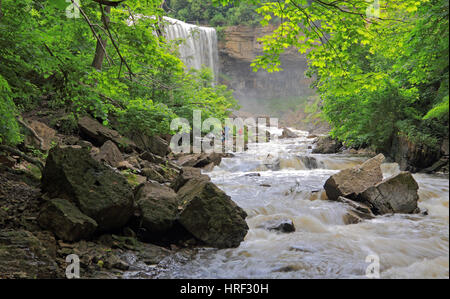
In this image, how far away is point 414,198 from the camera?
585cm

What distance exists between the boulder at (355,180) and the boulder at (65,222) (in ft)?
18.5

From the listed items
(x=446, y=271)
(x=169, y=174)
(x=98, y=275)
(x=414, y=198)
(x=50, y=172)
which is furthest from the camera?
(x=169, y=174)

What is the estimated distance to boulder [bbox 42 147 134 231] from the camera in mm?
4430

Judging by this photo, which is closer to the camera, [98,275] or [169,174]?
[98,275]

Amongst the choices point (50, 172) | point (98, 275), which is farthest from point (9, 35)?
point (98, 275)

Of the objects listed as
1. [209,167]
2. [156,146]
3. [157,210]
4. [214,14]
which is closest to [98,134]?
[156,146]

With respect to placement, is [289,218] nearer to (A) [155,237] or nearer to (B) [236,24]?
(A) [155,237]

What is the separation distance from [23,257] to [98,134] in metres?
6.74

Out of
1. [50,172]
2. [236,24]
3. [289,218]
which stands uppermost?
[236,24]

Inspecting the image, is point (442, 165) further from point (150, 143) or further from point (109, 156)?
point (150, 143)

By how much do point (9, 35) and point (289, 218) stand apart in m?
5.65

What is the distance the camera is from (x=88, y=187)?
4.54 metres

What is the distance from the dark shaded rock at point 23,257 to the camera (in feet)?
9.79

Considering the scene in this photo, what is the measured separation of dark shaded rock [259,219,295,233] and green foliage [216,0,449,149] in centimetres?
261
